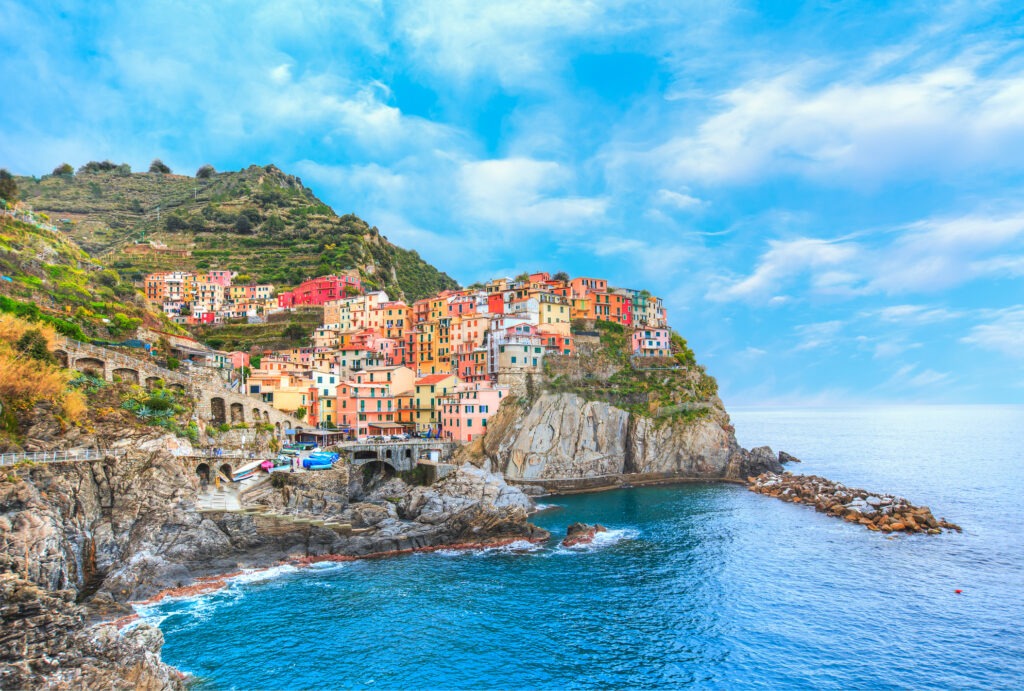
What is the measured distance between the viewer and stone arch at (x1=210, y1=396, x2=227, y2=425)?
188 ft

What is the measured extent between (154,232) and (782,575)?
459 feet

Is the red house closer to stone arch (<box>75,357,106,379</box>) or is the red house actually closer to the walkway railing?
stone arch (<box>75,357,106,379</box>)

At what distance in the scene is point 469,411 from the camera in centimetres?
6944

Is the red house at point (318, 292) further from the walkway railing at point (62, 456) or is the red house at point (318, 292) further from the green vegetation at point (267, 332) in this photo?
the walkway railing at point (62, 456)

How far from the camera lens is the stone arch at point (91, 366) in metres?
47.4

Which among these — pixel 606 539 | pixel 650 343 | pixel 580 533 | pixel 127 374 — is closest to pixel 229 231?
pixel 127 374

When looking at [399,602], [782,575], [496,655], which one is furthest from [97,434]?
[782,575]

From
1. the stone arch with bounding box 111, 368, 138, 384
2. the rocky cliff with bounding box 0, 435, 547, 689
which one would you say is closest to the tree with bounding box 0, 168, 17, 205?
the stone arch with bounding box 111, 368, 138, 384

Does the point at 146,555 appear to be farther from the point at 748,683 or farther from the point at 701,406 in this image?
the point at 701,406

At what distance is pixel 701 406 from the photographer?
80.7 meters

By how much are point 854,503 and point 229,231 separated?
12957 cm

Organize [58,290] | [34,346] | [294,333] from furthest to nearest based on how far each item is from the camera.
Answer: [294,333] < [58,290] < [34,346]

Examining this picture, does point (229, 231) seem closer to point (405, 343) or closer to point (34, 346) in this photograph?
point (405, 343)

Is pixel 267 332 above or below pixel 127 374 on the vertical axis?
above
